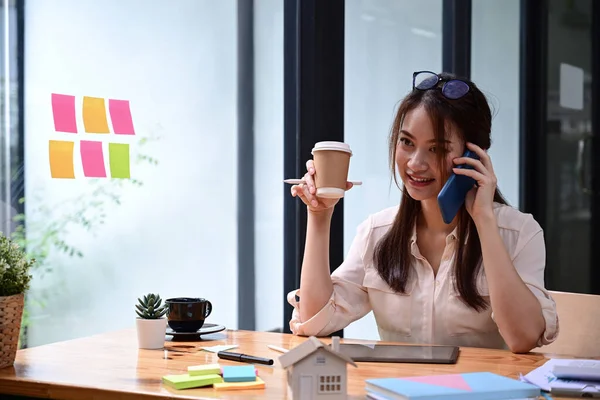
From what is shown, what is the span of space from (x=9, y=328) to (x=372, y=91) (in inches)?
84.1

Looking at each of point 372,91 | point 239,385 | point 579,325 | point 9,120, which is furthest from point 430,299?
point 372,91

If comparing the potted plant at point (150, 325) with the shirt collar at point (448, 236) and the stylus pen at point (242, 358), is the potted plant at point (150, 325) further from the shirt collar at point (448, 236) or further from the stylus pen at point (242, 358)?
the shirt collar at point (448, 236)

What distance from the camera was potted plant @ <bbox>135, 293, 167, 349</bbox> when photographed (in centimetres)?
191

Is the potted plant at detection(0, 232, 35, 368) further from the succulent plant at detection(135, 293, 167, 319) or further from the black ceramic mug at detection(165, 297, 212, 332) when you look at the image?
the black ceramic mug at detection(165, 297, 212, 332)

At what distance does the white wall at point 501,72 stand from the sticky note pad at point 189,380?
3.31m

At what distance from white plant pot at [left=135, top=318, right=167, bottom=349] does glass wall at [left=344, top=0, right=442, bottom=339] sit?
1508 millimetres

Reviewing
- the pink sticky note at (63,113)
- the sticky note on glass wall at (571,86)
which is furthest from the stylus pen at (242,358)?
the sticky note on glass wall at (571,86)

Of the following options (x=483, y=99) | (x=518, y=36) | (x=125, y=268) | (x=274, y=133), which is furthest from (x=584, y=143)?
(x=125, y=268)

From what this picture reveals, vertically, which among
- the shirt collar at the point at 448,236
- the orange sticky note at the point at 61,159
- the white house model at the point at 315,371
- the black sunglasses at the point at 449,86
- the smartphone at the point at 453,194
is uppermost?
the black sunglasses at the point at 449,86

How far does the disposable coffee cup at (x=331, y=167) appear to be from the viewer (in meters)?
1.95

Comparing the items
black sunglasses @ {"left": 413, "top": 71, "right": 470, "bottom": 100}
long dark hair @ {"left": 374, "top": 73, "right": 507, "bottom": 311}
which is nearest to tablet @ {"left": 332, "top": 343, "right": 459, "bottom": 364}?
long dark hair @ {"left": 374, "top": 73, "right": 507, "bottom": 311}

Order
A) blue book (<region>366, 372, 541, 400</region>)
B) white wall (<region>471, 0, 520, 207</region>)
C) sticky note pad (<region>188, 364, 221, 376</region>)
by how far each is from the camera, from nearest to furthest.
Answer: blue book (<region>366, 372, 541, 400</region>)
sticky note pad (<region>188, 364, 221, 376</region>)
white wall (<region>471, 0, 520, 207</region>)

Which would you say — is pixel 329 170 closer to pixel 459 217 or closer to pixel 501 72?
pixel 459 217

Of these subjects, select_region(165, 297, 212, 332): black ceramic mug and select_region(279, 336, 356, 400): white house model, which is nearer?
select_region(279, 336, 356, 400): white house model
